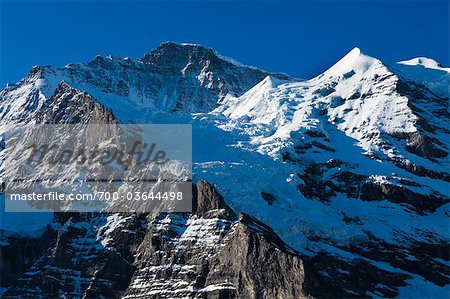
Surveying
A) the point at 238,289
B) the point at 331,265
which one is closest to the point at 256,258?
the point at 238,289

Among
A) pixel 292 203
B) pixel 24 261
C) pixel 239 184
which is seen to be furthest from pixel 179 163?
pixel 24 261

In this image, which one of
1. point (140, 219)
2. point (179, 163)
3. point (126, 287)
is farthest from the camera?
point (179, 163)

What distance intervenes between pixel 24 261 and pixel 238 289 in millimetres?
54323

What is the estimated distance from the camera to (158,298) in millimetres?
158750

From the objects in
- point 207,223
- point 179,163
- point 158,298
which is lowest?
point 158,298

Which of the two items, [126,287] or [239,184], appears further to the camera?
[239,184]

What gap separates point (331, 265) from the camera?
6629 inches

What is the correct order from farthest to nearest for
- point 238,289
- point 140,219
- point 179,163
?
point 179,163, point 140,219, point 238,289

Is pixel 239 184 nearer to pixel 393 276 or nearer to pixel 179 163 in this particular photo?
pixel 179 163

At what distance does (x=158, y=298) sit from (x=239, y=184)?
1642 inches

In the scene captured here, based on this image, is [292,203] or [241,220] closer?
[241,220]

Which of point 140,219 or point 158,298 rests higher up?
point 140,219

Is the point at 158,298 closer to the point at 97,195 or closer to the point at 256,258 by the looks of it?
the point at 256,258

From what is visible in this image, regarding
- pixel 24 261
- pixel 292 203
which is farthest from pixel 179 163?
pixel 24 261
